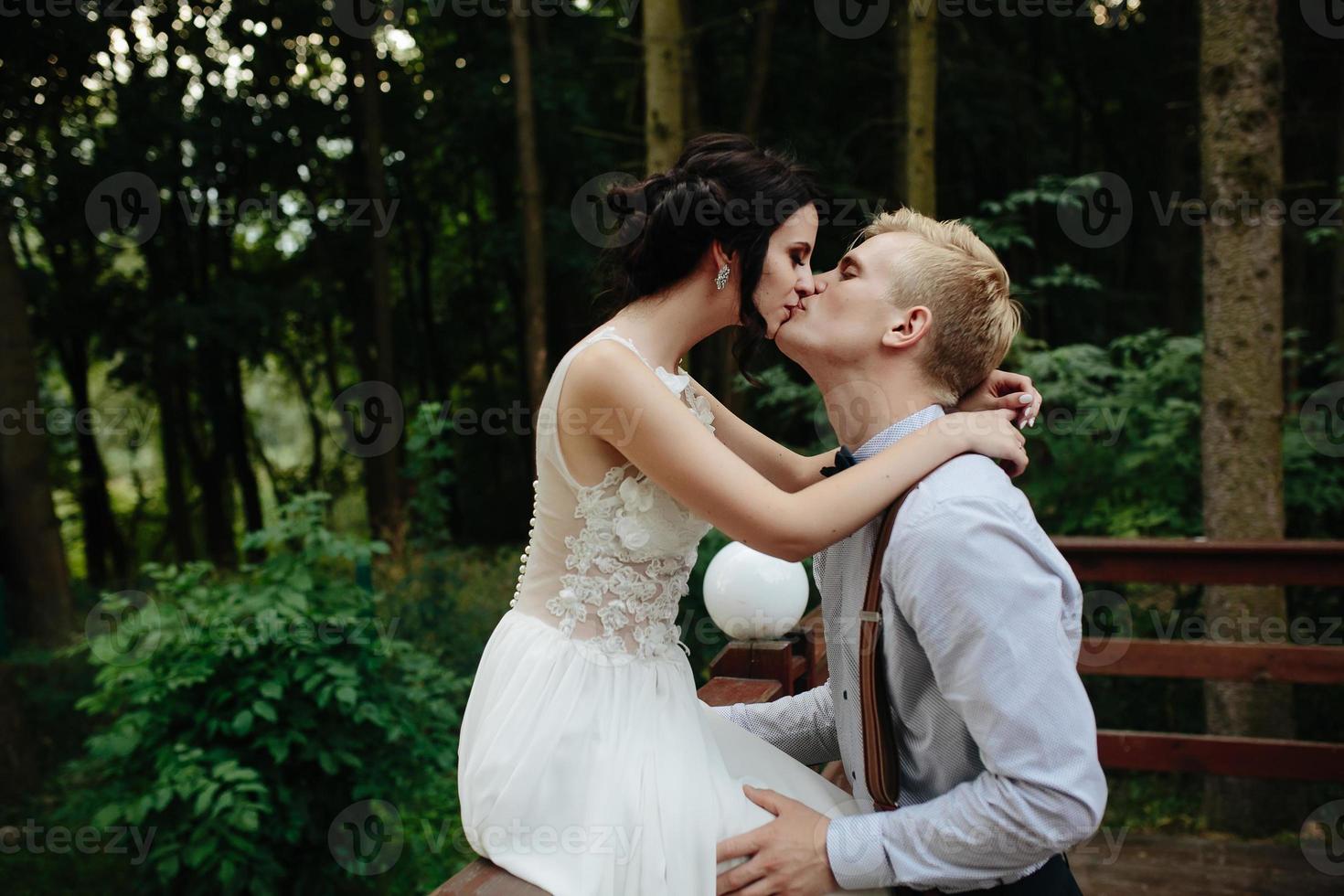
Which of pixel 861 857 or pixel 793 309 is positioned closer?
pixel 861 857

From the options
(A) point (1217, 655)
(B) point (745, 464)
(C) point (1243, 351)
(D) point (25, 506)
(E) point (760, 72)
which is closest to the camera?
(B) point (745, 464)

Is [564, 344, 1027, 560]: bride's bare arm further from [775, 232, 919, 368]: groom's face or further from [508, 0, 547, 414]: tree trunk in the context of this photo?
[508, 0, 547, 414]: tree trunk

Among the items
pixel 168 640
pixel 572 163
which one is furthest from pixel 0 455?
pixel 572 163

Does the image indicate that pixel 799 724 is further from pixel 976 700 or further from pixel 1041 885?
pixel 976 700

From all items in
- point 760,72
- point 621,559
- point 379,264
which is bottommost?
point 621,559

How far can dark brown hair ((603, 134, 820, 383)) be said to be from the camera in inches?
76.0

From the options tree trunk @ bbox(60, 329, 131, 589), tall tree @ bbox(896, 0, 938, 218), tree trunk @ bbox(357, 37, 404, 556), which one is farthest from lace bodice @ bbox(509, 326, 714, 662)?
tree trunk @ bbox(60, 329, 131, 589)

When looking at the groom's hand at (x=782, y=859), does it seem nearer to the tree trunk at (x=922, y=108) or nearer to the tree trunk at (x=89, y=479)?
the tree trunk at (x=922, y=108)

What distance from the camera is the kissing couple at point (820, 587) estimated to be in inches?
58.5


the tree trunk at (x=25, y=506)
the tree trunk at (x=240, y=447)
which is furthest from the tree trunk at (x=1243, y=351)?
the tree trunk at (x=240, y=447)

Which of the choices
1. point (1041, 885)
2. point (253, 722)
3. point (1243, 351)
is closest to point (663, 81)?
point (1243, 351)

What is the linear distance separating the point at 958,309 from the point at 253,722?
133 inches

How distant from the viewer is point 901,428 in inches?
70.8

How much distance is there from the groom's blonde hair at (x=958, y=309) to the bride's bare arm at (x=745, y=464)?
0.44ft
